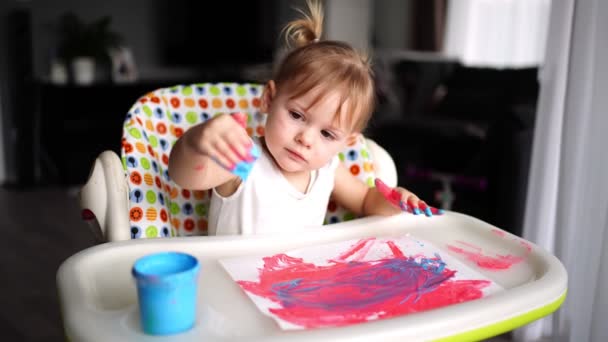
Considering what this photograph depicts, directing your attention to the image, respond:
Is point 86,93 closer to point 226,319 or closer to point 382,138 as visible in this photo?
point 382,138

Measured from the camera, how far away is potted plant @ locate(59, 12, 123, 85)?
369 centimetres

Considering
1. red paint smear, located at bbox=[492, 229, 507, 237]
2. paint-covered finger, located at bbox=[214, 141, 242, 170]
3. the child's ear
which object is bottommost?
red paint smear, located at bbox=[492, 229, 507, 237]

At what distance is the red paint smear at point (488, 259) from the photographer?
88cm

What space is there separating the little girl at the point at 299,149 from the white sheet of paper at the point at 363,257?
74 mm

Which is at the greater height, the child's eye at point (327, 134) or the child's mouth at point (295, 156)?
the child's eye at point (327, 134)

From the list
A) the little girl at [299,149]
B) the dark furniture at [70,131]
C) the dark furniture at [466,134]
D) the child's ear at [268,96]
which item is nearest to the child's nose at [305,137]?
the little girl at [299,149]

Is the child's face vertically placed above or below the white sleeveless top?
above

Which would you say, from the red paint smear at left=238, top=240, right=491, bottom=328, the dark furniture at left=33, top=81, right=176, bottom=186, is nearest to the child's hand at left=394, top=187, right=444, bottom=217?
the red paint smear at left=238, top=240, right=491, bottom=328

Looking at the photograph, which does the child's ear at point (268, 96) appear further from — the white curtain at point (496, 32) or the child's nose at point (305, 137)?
the white curtain at point (496, 32)

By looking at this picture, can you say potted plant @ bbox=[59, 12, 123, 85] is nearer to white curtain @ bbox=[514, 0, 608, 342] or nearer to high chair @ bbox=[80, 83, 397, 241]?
high chair @ bbox=[80, 83, 397, 241]

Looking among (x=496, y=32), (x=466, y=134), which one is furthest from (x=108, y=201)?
(x=496, y=32)

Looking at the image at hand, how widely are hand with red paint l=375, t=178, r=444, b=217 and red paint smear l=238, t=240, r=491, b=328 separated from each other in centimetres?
11

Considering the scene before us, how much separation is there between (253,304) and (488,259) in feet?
1.31

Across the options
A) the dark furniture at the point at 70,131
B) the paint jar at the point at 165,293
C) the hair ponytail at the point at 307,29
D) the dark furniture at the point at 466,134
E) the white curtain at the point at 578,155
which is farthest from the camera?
the dark furniture at the point at 70,131
